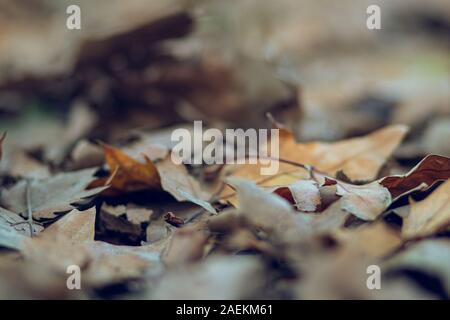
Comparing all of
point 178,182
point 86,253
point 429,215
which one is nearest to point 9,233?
point 86,253

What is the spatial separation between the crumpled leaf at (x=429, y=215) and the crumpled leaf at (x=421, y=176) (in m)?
0.12

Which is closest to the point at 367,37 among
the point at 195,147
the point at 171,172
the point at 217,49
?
the point at 217,49

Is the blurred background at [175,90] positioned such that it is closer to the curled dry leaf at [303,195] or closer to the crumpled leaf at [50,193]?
the crumpled leaf at [50,193]

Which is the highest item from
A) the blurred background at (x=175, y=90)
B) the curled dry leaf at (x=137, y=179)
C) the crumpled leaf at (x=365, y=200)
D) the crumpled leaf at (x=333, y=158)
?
the blurred background at (x=175, y=90)

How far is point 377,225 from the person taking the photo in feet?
3.48

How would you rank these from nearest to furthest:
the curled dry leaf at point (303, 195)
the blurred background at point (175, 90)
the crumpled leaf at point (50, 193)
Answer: the curled dry leaf at point (303, 195) → the crumpled leaf at point (50, 193) → the blurred background at point (175, 90)

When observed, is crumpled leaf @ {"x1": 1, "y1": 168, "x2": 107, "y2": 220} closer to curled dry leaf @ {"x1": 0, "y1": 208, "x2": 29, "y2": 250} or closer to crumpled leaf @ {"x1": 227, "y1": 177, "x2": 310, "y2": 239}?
curled dry leaf @ {"x1": 0, "y1": 208, "x2": 29, "y2": 250}

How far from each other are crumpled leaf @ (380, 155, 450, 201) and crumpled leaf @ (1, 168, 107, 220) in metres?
0.65

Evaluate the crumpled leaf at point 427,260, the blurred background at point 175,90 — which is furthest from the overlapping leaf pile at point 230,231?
the blurred background at point 175,90

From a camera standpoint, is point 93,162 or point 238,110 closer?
point 93,162

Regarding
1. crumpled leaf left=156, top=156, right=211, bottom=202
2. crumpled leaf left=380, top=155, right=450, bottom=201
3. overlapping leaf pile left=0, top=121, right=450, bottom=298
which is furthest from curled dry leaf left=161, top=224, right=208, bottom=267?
crumpled leaf left=380, top=155, right=450, bottom=201

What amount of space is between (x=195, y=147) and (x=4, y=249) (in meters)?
0.73

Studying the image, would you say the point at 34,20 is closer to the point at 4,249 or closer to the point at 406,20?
the point at 406,20

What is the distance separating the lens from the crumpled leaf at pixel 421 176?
126cm
